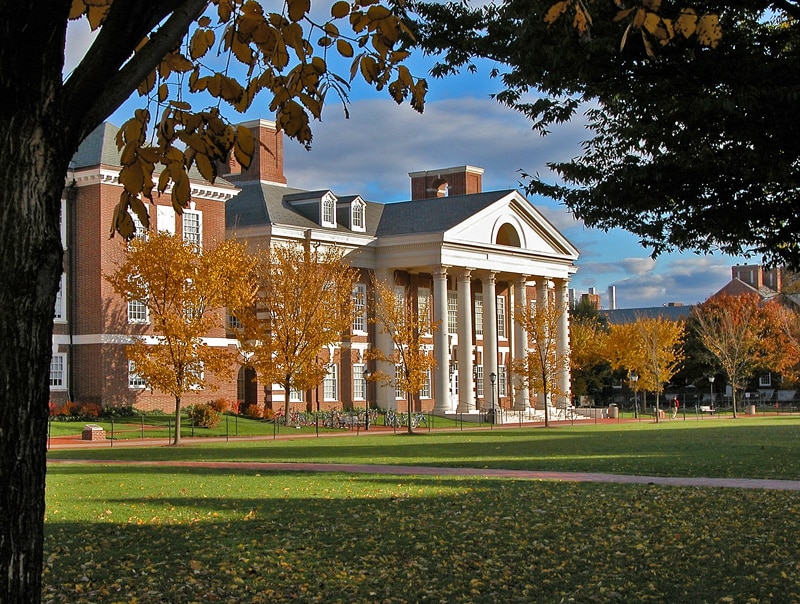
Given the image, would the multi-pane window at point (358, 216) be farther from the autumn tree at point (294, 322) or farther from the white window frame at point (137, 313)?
the white window frame at point (137, 313)

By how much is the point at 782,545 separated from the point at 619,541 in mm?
1741

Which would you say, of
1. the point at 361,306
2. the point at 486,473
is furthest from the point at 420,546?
the point at 361,306

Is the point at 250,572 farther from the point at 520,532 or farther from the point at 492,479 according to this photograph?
the point at 492,479

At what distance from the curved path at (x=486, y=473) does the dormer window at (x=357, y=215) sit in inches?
1506

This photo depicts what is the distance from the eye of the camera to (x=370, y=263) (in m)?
66.4

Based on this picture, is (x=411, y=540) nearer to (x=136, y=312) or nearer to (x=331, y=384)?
(x=136, y=312)

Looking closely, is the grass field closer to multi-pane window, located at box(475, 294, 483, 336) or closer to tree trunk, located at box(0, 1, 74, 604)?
tree trunk, located at box(0, 1, 74, 604)

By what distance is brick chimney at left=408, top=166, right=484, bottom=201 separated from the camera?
77438 millimetres

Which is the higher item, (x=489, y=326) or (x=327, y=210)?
(x=327, y=210)

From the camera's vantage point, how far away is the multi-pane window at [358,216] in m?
65.7

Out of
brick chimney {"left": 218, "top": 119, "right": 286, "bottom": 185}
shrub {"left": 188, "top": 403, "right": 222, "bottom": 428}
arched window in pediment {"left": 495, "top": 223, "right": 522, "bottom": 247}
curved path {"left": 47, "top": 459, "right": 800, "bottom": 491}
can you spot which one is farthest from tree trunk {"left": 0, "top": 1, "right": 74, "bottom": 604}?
arched window in pediment {"left": 495, "top": 223, "right": 522, "bottom": 247}

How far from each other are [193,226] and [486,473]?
33543mm

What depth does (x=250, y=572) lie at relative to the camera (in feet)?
32.6

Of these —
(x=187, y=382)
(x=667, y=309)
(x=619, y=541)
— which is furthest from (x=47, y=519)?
(x=667, y=309)
